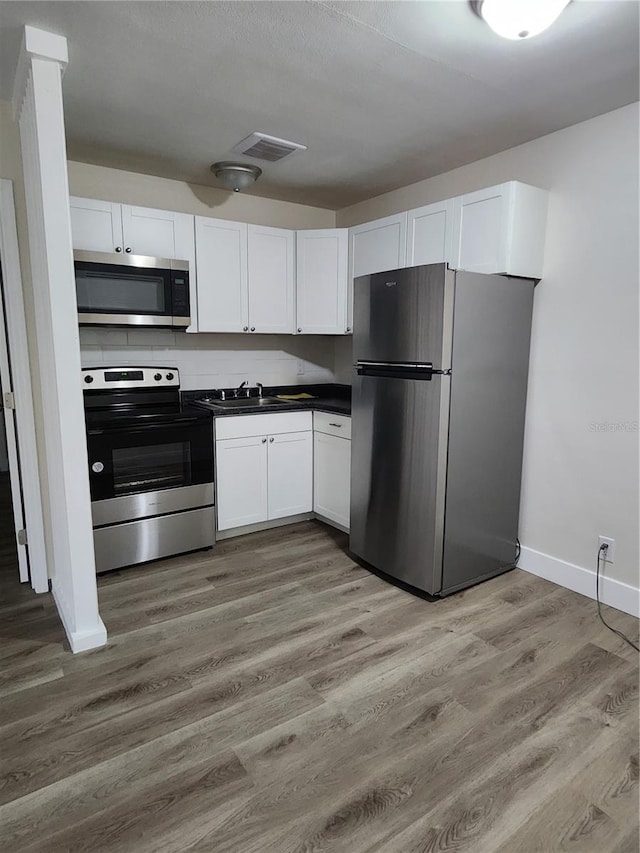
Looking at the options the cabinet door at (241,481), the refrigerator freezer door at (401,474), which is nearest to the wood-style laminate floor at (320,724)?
the refrigerator freezer door at (401,474)

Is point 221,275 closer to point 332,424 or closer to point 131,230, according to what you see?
point 131,230

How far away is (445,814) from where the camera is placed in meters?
1.47

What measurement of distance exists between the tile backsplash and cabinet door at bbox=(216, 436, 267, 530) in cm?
70

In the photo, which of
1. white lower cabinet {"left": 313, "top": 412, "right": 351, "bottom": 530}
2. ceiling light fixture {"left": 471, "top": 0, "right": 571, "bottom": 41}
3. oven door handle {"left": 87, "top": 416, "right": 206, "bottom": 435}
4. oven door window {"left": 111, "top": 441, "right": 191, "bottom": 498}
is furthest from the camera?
white lower cabinet {"left": 313, "top": 412, "right": 351, "bottom": 530}

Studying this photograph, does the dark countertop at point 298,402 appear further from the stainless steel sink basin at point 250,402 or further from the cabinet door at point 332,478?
the cabinet door at point 332,478

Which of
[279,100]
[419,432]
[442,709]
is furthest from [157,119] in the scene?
[442,709]

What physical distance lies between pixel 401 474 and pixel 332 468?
91cm

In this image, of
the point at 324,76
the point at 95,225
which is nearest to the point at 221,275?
the point at 95,225

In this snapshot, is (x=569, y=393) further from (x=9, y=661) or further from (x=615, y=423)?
(x=9, y=661)

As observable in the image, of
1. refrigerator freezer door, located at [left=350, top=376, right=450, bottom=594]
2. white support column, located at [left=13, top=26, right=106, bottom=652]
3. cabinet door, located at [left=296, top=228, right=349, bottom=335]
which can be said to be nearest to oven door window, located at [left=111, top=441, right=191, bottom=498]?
white support column, located at [left=13, top=26, right=106, bottom=652]

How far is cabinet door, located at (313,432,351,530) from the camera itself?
3.43m

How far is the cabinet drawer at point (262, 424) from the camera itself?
10.8 feet

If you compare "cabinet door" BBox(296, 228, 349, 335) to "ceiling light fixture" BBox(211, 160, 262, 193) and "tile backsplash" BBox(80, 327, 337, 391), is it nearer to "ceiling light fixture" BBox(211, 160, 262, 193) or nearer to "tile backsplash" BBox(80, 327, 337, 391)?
"tile backsplash" BBox(80, 327, 337, 391)

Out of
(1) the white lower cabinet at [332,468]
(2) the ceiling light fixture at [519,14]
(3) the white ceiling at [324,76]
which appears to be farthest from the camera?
(1) the white lower cabinet at [332,468]
